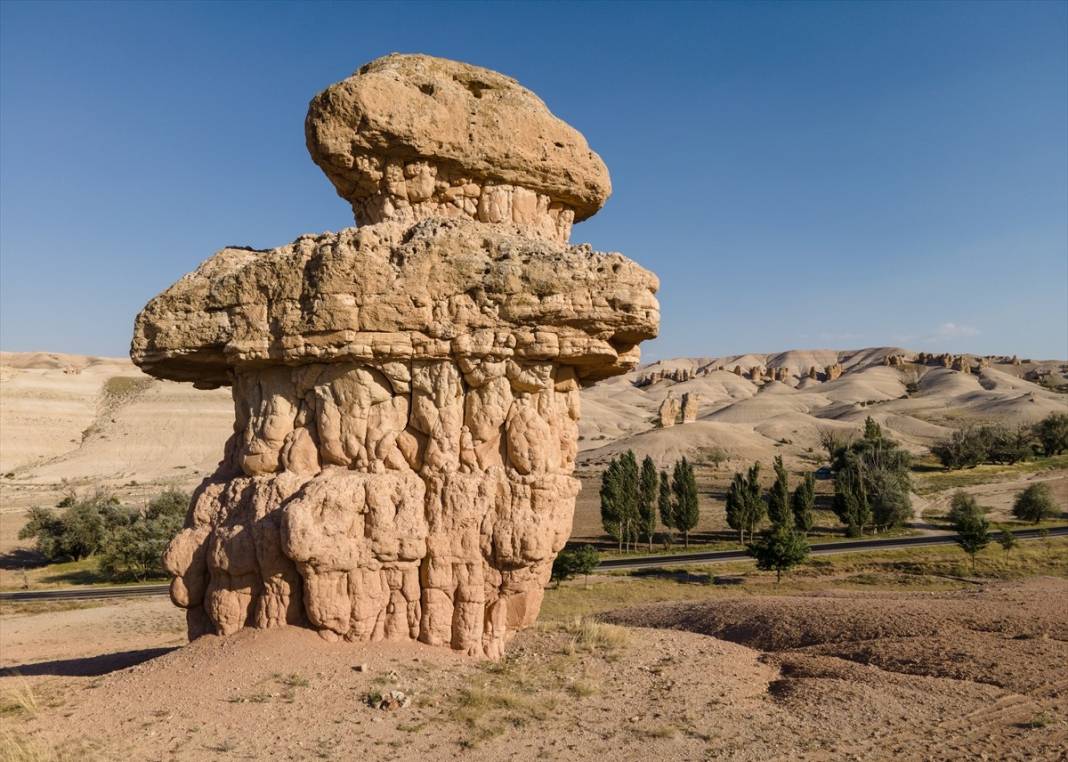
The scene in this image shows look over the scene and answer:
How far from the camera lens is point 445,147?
12.6m

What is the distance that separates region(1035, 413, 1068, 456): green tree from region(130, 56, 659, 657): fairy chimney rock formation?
77932 millimetres

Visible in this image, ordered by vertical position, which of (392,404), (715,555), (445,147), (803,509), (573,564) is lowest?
(715,555)

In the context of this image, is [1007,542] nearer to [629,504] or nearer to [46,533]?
[629,504]

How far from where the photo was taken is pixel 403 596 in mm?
11188

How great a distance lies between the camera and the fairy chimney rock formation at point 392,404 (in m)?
10.9

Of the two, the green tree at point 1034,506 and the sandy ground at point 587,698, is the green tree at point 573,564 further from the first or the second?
the green tree at point 1034,506

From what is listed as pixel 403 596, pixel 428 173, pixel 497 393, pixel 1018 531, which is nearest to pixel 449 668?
pixel 403 596

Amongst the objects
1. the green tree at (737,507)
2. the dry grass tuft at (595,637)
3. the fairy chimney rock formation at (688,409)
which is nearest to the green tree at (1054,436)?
the fairy chimney rock formation at (688,409)

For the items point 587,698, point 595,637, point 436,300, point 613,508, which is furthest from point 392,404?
point 613,508

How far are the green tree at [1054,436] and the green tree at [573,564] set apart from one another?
62496 mm

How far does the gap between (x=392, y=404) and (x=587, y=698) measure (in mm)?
5281

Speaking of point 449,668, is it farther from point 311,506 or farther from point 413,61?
point 413,61

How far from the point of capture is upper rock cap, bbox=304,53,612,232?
12305 millimetres

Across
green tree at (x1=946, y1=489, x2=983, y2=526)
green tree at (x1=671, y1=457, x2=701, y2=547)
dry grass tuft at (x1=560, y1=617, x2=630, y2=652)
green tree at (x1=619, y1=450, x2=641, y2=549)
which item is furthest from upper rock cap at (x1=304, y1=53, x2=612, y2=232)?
green tree at (x1=671, y1=457, x2=701, y2=547)
